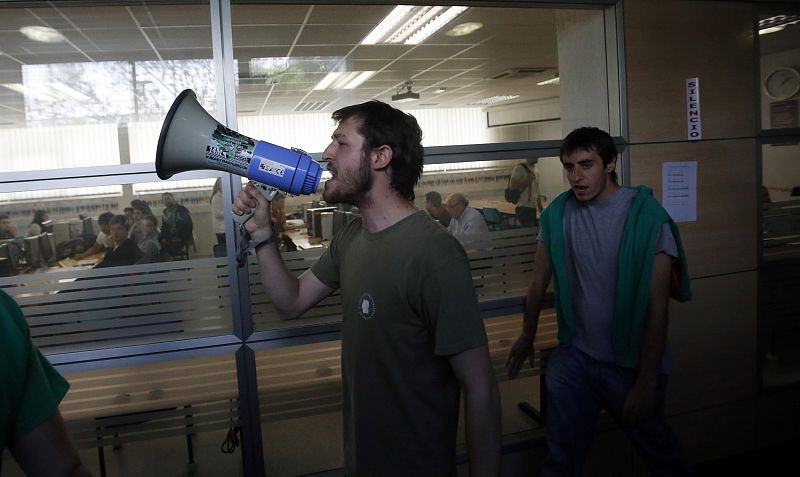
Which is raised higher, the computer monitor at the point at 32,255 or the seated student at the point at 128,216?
the seated student at the point at 128,216

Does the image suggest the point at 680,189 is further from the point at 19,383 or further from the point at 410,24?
the point at 410,24

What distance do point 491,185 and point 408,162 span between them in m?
1.20

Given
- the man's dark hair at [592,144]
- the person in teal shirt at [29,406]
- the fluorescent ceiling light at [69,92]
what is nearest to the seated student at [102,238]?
the fluorescent ceiling light at [69,92]

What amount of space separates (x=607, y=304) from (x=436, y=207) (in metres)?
0.90

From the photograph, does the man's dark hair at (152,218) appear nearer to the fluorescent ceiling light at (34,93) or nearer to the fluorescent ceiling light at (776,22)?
the fluorescent ceiling light at (34,93)

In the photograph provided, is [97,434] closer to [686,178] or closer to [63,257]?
[63,257]

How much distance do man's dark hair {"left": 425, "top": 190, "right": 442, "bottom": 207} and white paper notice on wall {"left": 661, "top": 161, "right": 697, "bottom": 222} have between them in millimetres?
1076

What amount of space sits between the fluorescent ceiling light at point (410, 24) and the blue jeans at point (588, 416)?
3479 millimetres

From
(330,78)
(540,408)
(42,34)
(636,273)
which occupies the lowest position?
(540,408)

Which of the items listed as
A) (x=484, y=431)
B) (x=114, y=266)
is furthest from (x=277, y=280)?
(x=114, y=266)

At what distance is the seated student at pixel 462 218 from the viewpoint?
2547 millimetres

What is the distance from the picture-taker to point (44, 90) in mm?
2404

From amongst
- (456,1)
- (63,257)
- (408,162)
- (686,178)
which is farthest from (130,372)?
(686,178)

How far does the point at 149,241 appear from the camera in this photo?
214 cm
